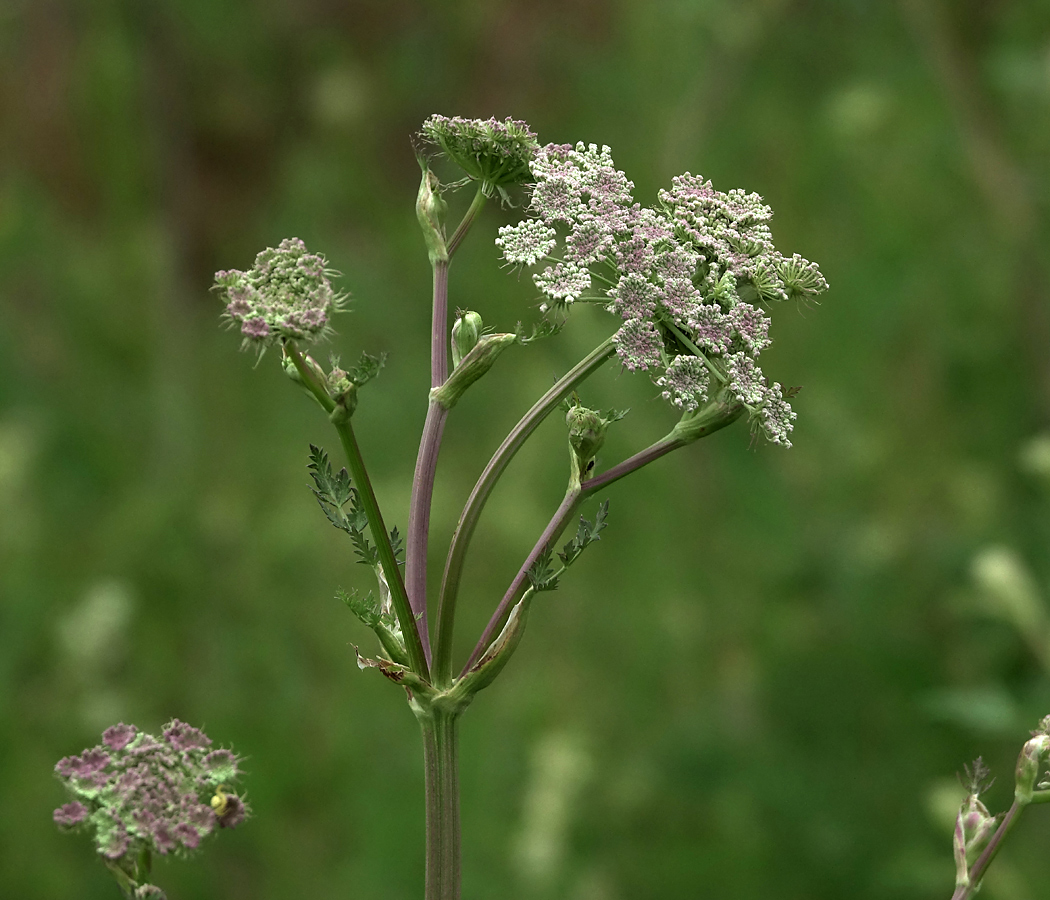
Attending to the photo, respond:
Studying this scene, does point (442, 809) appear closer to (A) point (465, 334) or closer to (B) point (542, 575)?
(B) point (542, 575)

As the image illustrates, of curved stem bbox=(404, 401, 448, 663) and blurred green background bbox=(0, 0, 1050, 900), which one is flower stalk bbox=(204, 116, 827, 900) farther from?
blurred green background bbox=(0, 0, 1050, 900)

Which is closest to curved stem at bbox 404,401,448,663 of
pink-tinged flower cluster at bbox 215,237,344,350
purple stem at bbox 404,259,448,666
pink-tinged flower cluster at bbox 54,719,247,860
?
purple stem at bbox 404,259,448,666

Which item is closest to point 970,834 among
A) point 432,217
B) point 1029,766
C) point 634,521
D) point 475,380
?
point 1029,766

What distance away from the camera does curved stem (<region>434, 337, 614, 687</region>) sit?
1.69 m

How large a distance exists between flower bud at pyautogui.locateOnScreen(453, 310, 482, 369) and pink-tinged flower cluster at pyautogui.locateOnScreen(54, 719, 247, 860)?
2.36 feet

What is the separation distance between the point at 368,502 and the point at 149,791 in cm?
56

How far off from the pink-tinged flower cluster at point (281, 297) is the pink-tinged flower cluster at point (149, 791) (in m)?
0.63

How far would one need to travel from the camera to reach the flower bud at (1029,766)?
1.77 m

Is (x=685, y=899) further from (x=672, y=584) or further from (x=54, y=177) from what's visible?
(x=54, y=177)

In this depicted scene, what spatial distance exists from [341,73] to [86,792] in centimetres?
752

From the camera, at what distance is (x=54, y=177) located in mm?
10531

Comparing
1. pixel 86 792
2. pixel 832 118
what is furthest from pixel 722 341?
pixel 832 118

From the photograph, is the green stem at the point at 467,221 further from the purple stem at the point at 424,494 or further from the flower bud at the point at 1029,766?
the flower bud at the point at 1029,766

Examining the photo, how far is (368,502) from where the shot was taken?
165 centimetres
